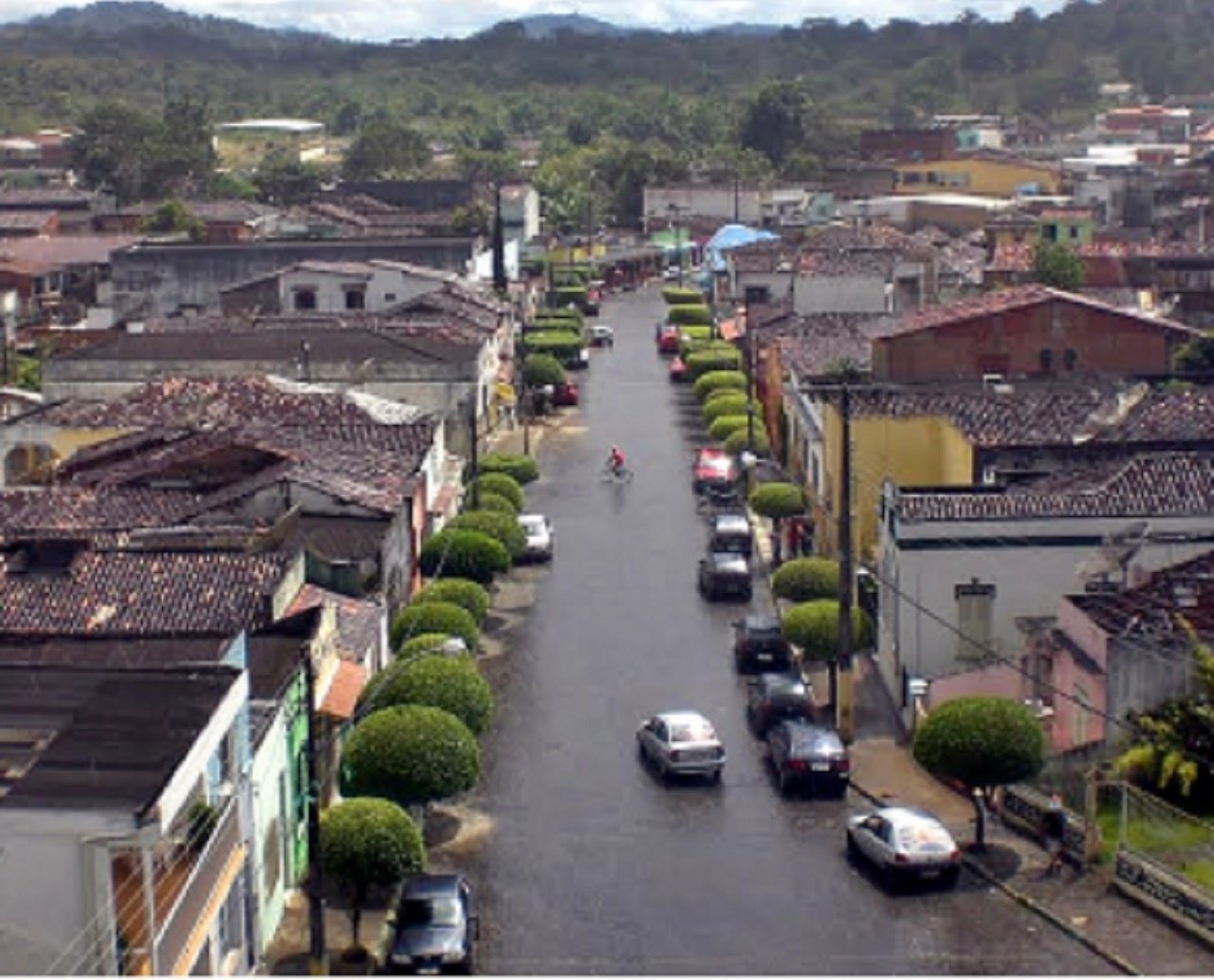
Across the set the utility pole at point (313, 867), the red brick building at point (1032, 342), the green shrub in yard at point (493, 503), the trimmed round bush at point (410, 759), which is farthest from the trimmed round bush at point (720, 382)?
the utility pole at point (313, 867)

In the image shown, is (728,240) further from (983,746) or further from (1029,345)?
(983,746)

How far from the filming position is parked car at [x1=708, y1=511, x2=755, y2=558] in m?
42.5

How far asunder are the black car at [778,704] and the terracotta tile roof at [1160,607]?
15.2ft

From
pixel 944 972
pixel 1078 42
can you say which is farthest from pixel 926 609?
pixel 1078 42

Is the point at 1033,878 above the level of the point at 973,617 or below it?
below

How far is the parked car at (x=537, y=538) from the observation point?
4194 centimetres

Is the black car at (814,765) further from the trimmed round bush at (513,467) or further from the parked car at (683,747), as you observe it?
the trimmed round bush at (513,467)

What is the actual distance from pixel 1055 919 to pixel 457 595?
13287 millimetres

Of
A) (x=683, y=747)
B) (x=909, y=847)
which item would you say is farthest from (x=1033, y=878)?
(x=683, y=747)

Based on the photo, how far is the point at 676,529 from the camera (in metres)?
45.5

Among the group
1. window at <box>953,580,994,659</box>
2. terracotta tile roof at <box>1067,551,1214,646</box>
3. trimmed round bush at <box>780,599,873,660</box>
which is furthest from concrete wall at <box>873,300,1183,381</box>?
terracotta tile roof at <box>1067,551,1214,646</box>

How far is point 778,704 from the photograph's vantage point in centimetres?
3033

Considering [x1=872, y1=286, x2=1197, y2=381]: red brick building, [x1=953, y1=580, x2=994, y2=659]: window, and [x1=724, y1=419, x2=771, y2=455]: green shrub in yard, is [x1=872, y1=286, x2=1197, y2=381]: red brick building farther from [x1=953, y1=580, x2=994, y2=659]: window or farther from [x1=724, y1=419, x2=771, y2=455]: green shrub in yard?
[x1=953, y1=580, x2=994, y2=659]: window

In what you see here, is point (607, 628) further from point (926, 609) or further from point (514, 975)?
point (514, 975)
